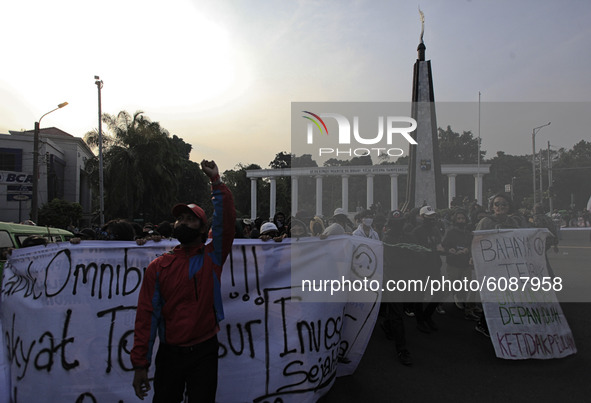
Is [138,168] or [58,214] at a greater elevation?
[138,168]

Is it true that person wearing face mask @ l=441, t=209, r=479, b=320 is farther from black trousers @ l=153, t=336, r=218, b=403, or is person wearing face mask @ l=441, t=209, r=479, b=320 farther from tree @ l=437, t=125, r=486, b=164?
tree @ l=437, t=125, r=486, b=164

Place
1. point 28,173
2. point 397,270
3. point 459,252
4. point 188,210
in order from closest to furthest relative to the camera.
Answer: point 188,210, point 397,270, point 459,252, point 28,173

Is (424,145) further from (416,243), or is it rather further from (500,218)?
(416,243)

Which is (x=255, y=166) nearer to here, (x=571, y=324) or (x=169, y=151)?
(x=169, y=151)

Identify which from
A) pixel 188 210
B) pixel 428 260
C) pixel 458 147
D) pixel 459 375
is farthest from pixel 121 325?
pixel 458 147

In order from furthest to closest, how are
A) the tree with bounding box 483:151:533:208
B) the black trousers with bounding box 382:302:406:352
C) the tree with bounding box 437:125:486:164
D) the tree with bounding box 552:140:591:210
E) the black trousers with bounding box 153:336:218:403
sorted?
the tree with bounding box 437:125:486:164, the tree with bounding box 483:151:533:208, the tree with bounding box 552:140:591:210, the black trousers with bounding box 382:302:406:352, the black trousers with bounding box 153:336:218:403

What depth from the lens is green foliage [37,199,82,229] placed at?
2895 centimetres

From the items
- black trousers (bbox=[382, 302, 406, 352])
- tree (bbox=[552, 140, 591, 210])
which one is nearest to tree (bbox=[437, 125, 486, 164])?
tree (bbox=[552, 140, 591, 210])

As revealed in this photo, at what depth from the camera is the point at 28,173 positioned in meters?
38.5

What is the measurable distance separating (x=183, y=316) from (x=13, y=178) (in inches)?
1651

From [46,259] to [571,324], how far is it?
21.5 feet

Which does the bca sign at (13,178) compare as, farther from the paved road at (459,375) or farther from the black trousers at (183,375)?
the black trousers at (183,375)

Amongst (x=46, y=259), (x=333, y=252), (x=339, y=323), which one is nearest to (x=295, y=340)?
(x=339, y=323)

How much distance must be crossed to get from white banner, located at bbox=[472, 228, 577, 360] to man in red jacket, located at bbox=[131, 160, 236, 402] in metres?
3.36
